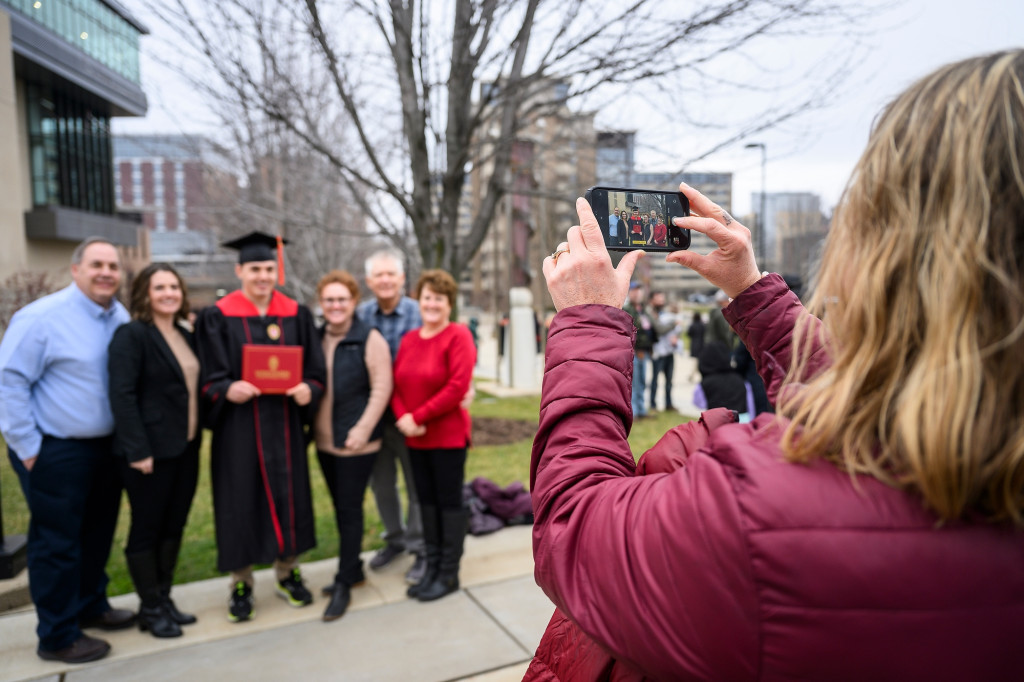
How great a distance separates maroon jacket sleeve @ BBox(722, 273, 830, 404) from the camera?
1.57 meters

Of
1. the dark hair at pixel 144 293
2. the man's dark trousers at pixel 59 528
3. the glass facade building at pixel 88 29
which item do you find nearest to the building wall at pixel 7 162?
the glass facade building at pixel 88 29

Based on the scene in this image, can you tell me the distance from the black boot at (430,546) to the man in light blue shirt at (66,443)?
1724 mm

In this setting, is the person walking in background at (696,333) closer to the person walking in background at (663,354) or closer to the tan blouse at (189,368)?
the person walking in background at (663,354)

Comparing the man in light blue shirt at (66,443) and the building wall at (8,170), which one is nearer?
the man in light blue shirt at (66,443)

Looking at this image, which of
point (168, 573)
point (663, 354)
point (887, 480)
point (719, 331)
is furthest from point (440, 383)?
point (663, 354)

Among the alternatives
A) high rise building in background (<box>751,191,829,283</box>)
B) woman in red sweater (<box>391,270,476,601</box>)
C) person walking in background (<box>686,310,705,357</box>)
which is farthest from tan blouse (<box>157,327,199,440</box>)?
high rise building in background (<box>751,191,829,283</box>)

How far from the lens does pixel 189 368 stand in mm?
4102

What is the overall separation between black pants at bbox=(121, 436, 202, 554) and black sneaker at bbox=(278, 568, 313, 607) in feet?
2.37

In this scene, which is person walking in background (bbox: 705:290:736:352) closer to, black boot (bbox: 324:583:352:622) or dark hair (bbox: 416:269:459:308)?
dark hair (bbox: 416:269:459:308)

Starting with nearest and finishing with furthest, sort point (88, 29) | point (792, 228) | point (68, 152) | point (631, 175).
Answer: point (631, 175) < point (88, 29) < point (68, 152) < point (792, 228)

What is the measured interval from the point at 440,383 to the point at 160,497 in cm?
180

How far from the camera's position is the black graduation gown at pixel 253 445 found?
4129mm

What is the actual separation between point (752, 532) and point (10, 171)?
68.3 ft

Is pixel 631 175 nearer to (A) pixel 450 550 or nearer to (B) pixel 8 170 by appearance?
(A) pixel 450 550
